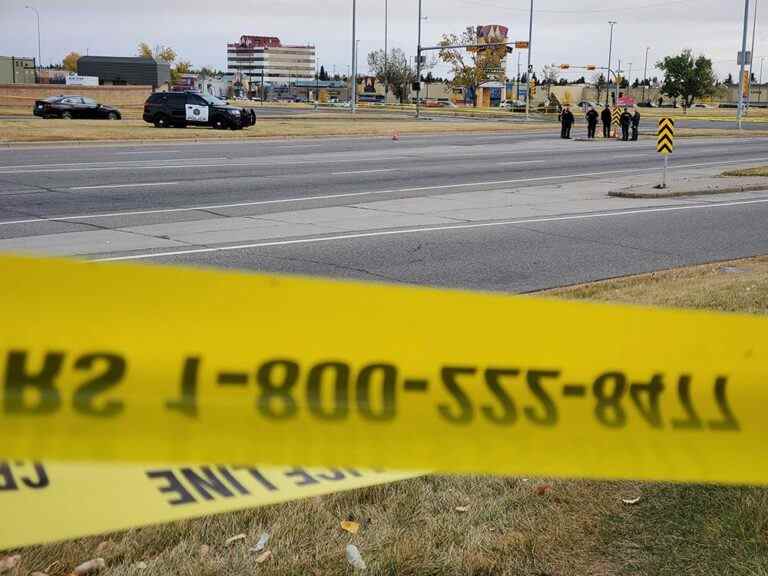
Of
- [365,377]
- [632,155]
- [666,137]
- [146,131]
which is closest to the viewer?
[365,377]

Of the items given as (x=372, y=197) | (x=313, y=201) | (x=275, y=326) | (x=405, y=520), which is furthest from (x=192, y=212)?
(x=275, y=326)

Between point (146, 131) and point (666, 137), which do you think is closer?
point (666, 137)

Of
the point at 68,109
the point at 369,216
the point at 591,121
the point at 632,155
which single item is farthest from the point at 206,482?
the point at 68,109

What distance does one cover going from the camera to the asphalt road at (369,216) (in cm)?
1056

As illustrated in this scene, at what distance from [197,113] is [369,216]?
85.6 ft

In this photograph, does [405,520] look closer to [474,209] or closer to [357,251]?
[357,251]

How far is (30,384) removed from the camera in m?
1.39

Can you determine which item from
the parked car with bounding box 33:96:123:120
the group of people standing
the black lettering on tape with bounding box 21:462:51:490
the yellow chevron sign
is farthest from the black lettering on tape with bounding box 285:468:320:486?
the parked car with bounding box 33:96:123:120

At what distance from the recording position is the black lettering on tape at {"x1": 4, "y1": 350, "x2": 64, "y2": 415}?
138cm

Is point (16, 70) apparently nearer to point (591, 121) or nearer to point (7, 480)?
point (591, 121)

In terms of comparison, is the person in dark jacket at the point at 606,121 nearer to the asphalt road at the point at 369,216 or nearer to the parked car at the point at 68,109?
the asphalt road at the point at 369,216

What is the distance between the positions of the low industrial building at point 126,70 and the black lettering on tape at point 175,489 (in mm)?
102197

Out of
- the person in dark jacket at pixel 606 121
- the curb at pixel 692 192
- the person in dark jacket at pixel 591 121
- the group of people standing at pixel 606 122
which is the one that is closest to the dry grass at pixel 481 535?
the curb at pixel 692 192

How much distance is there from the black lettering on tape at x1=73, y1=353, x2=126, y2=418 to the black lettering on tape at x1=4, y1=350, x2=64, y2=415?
30 millimetres
